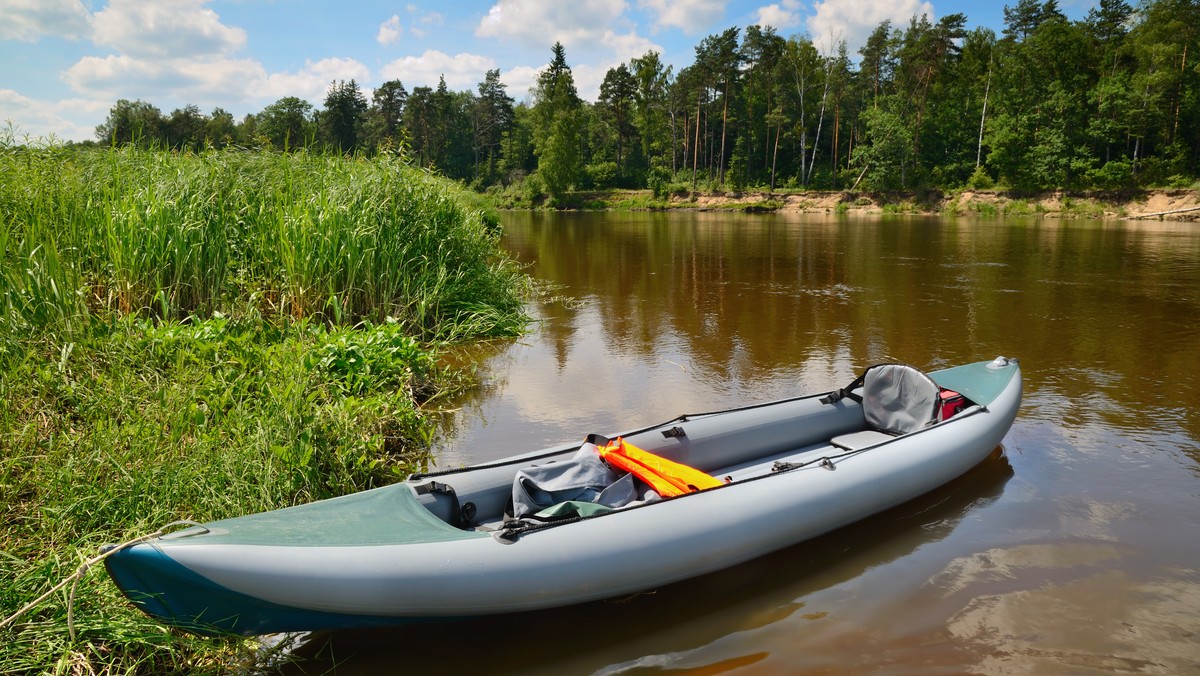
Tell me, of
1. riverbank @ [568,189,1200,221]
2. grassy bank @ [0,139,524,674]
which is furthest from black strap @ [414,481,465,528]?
riverbank @ [568,189,1200,221]

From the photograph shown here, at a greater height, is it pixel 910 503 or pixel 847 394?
pixel 847 394

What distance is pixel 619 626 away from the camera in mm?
3148

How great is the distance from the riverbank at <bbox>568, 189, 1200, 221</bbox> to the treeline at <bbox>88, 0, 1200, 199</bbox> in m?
1.06

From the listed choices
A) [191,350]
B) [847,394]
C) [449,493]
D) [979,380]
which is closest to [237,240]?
[191,350]

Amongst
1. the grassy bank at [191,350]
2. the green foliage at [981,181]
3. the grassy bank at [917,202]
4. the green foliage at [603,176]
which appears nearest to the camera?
the grassy bank at [191,350]

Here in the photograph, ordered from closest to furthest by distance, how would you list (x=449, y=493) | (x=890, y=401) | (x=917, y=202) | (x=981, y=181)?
(x=449, y=493) < (x=890, y=401) < (x=981, y=181) < (x=917, y=202)

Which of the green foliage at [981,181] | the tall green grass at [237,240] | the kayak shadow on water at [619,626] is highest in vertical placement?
the green foliage at [981,181]

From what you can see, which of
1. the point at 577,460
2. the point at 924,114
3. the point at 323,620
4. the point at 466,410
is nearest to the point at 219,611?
the point at 323,620

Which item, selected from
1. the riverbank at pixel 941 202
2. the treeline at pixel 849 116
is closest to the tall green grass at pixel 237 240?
the treeline at pixel 849 116

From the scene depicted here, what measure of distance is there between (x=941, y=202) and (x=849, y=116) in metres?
10.9

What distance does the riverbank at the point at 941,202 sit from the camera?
28.2 m

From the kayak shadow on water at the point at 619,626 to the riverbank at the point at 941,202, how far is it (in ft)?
102

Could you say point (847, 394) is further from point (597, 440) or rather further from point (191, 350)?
point (191, 350)

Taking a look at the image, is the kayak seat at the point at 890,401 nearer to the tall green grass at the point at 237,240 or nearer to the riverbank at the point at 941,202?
the tall green grass at the point at 237,240
